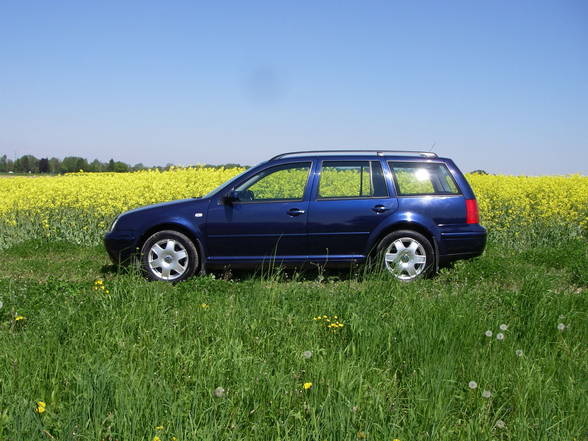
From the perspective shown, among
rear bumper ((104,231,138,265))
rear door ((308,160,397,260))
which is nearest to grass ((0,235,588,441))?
rear door ((308,160,397,260))

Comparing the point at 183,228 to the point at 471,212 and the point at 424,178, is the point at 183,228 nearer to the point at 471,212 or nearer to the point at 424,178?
the point at 424,178

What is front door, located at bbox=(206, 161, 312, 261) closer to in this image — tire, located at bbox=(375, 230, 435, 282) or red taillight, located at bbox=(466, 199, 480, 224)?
tire, located at bbox=(375, 230, 435, 282)

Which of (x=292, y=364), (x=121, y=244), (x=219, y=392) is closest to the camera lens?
(x=219, y=392)

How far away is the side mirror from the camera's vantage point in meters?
7.66

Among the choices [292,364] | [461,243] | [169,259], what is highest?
[461,243]

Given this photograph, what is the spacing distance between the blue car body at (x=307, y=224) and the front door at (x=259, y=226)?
1 cm

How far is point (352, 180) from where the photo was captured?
305 inches

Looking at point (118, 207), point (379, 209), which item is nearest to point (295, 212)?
point (379, 209)

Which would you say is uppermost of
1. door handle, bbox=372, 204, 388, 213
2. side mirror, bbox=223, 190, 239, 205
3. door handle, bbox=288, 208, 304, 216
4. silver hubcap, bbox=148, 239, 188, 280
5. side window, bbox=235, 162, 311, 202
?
side window, bbox=235, 162, 311, 202

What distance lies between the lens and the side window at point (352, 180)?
7816mm

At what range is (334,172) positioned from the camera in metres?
8.05

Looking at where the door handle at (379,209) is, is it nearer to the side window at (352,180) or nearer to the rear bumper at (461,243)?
the side window at (352,180)

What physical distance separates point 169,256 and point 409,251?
310 centimetres

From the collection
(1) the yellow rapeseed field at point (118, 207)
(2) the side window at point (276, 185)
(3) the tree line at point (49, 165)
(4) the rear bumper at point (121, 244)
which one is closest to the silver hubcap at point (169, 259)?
(4) the rear bumper at point (121, 244)
